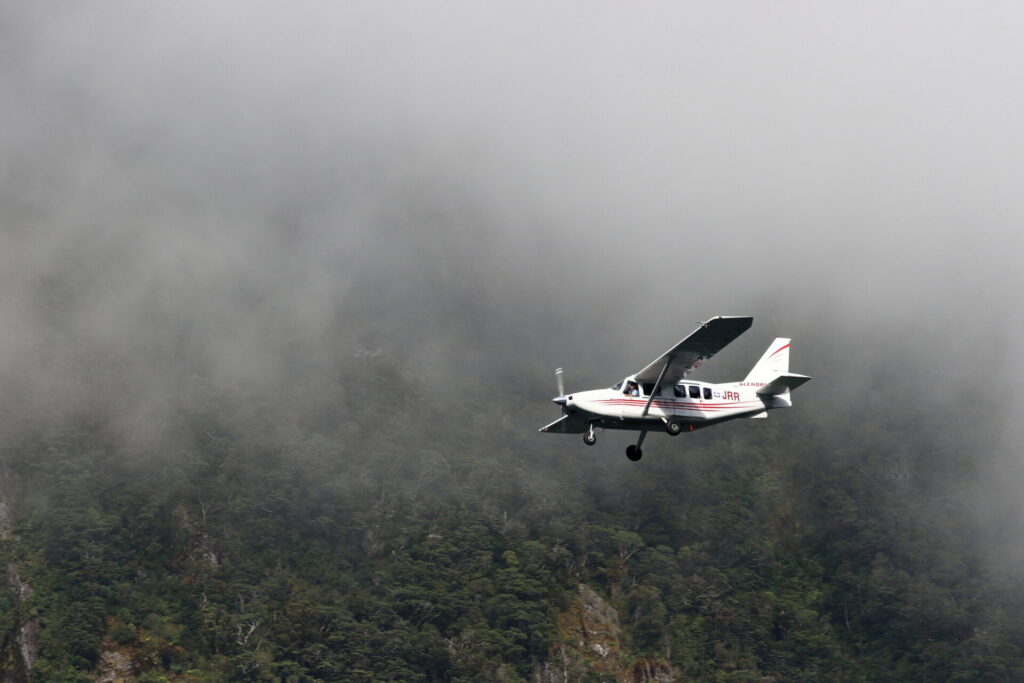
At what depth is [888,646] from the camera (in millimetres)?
118938

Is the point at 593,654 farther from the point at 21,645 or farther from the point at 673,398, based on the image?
the point at 673,398

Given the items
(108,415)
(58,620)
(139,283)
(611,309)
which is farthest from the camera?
(611,309)

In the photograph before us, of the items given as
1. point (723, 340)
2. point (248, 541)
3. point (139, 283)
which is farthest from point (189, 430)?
point (723, 340)

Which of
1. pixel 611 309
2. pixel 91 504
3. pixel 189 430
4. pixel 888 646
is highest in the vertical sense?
pixel 611 309

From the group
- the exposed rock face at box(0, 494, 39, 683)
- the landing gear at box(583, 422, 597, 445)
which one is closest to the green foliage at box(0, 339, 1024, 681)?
the exposed rock face at box(0, 494, 39, 683)

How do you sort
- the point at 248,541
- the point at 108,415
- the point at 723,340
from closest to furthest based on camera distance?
the point at 723,340
the point at 248,541
the point at 108,415

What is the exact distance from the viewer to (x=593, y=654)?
111 metres

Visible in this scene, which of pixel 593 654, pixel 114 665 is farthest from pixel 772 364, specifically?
pixel 114 665

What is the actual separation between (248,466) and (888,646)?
64.8 metres

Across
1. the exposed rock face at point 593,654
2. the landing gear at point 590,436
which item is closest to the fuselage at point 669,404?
the landing gear at point 590,436

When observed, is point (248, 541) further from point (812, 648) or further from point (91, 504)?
Answer: point (812, 648)

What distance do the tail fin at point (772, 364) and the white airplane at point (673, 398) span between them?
118 inches

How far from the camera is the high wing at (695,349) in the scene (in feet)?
127

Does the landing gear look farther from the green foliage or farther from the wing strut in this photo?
the green foliage
